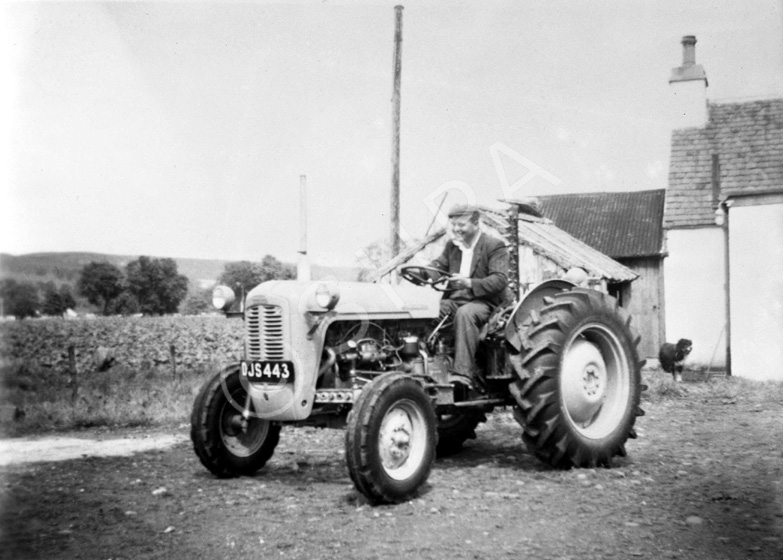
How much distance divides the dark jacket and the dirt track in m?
1.31

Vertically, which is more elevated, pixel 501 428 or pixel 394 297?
pixel 394 297

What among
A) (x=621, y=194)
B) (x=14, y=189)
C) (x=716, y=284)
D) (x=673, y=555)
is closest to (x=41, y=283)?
(x=14, y=189)

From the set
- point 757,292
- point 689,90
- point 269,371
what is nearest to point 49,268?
point 269,371

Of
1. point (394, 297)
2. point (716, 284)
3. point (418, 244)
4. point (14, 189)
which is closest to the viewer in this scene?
point (14, 189)

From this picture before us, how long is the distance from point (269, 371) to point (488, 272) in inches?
71.2

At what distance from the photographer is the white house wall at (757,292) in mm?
11359

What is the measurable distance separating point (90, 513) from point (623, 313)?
13.7 ft

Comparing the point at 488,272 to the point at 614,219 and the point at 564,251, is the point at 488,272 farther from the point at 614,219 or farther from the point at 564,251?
the point at 614,219

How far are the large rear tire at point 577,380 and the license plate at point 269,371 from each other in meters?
1.62

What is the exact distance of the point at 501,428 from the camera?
7.97 meters

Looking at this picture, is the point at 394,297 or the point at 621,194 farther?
the point at 621,194

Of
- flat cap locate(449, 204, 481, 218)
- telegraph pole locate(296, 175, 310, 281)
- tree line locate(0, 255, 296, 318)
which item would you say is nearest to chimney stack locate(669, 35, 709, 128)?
tree line locate(0, 255, 296, 318)

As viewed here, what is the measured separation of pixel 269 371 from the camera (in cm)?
512

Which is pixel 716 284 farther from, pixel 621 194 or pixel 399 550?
pixel 399 550
